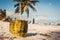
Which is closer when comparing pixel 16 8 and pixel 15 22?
pixel 15 22

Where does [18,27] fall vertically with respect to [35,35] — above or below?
above

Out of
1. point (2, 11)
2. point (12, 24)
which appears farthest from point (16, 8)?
point (2, 11)

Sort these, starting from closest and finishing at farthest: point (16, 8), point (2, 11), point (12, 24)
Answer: point (12, 24) → point (16, 8) → point (2, 11)

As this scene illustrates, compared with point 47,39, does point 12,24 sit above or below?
above

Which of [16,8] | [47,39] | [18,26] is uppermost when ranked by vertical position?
[16,8]

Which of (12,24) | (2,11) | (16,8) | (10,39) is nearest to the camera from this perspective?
(10,39)

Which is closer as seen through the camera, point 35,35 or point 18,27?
point 18,27

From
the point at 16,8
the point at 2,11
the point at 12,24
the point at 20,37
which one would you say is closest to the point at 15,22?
the point at 12,24

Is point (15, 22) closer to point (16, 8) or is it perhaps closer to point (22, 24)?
point (22, 24)

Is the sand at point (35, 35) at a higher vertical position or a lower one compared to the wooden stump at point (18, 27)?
lower

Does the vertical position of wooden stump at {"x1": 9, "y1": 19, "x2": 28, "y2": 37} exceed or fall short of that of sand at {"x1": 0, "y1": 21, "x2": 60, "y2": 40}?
it exceeds it

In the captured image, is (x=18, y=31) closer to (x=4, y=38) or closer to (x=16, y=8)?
(x=4, y=38)

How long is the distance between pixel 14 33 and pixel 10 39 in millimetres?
1543

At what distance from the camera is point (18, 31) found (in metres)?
18.5
